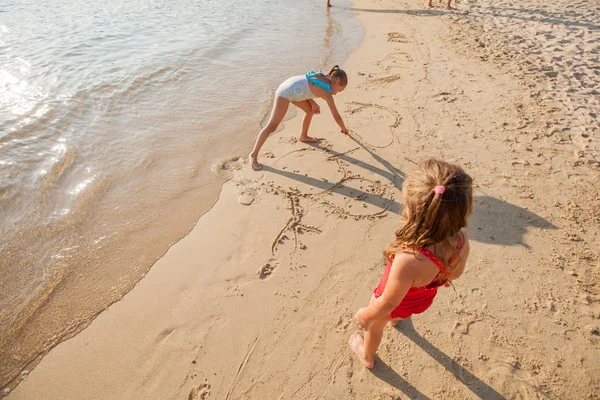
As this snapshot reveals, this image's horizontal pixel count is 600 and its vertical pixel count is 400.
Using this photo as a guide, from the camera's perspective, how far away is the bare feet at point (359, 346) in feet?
7.36

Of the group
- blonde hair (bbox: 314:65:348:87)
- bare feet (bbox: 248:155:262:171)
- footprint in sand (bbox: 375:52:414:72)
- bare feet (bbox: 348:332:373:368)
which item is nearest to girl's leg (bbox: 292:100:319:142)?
blonde hair (bbox: 314:65:348:87)

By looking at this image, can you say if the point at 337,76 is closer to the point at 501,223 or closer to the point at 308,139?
the point at 308,139

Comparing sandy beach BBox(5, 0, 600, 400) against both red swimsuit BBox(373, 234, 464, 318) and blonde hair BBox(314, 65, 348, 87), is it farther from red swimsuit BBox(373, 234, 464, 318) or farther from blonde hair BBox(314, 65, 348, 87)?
blonde hair BBox(314, 65, 348, 87)

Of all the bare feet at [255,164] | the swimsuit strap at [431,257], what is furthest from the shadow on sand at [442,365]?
the bare feet at [255,164]

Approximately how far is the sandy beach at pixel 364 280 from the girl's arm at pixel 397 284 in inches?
28.7

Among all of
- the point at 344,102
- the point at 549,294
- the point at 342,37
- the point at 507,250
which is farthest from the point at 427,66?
the point at 549,294

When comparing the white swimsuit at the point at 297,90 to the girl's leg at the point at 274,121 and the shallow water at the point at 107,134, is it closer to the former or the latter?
the girl's leg at the point at 274,121

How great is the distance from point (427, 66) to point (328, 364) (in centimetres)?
604

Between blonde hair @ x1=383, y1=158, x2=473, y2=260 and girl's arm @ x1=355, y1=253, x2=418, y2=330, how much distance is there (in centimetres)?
8

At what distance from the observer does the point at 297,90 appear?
4016mm

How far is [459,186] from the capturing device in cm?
145

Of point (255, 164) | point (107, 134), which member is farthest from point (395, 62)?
point (107, 134)

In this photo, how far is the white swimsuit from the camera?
4000mm

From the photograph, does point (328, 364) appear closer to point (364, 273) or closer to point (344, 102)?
point (364, 273)
